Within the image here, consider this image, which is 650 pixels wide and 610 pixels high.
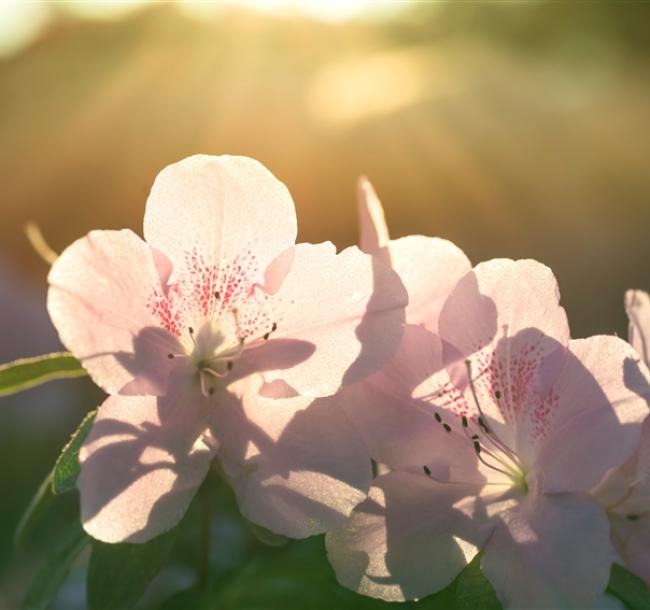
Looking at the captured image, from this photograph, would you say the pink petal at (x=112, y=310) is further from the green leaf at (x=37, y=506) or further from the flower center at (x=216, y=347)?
the green leaf at (x=37, y=506)

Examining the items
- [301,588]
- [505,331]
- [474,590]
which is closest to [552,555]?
[474,590]

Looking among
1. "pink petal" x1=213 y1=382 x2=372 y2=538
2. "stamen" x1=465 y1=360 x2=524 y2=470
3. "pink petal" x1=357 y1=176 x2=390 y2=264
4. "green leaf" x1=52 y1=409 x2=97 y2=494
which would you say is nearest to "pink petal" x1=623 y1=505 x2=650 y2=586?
"stamen" x1=465 y1=360 x2=524 y2=470

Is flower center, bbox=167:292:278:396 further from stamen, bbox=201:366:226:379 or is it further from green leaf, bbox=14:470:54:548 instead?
green leaf, bbox=14:470:54:548

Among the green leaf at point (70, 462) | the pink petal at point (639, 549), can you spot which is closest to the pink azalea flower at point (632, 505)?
the pink petal at point (639, 549)

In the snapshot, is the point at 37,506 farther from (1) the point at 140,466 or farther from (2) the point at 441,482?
(2) the point at 441,482

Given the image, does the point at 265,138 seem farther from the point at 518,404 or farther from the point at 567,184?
the point at 518,404

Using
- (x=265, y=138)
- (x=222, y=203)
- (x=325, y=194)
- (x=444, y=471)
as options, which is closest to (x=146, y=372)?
(x=222, y=203)
